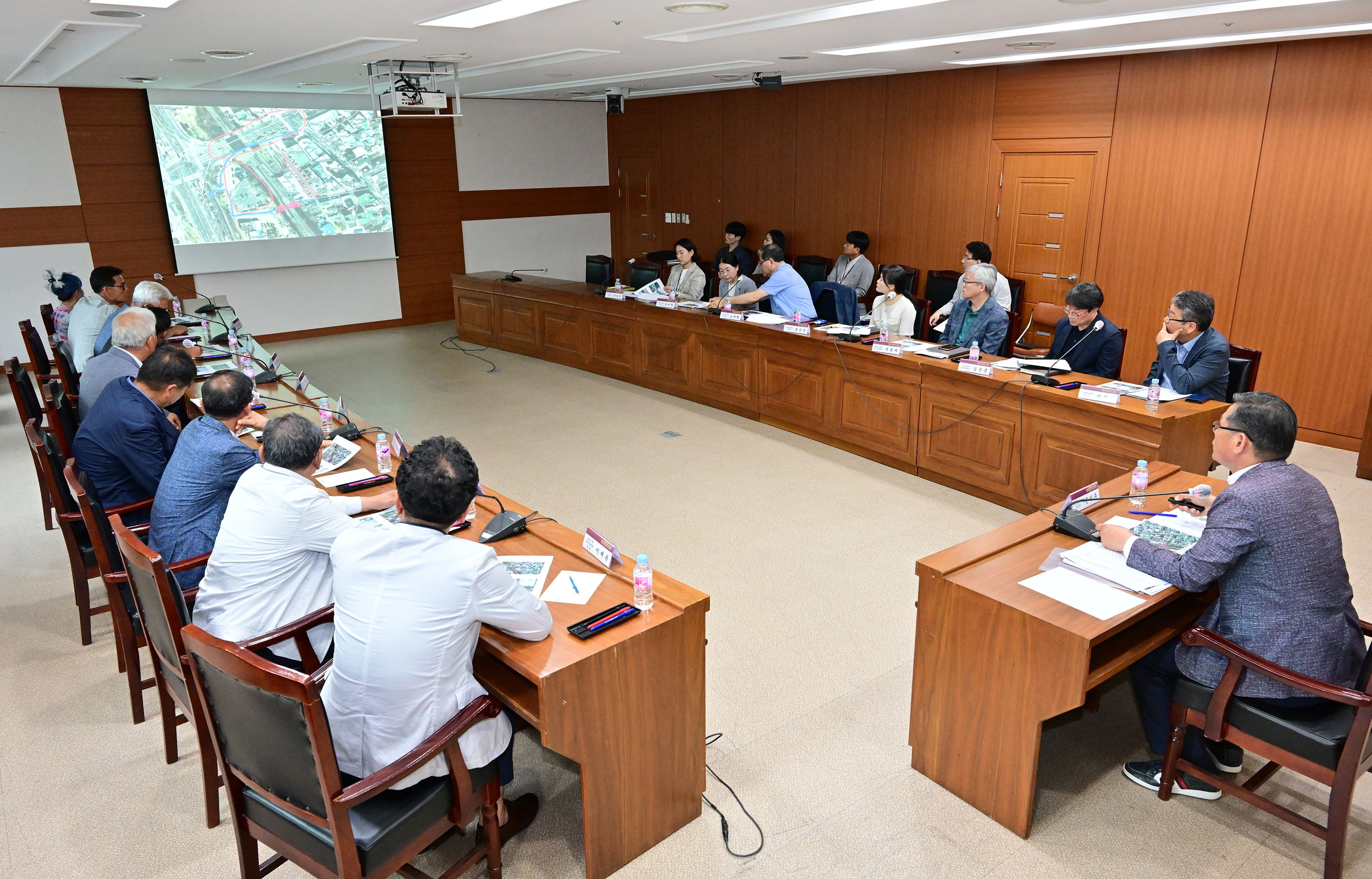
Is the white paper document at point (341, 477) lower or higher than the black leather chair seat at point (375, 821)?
higher

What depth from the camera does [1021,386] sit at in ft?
15.0

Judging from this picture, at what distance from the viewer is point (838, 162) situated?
28.2 feet

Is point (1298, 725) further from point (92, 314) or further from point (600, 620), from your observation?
point (92, 314)

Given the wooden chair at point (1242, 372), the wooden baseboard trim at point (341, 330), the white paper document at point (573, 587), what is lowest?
the wooden baseboard trim at point (341, 330)

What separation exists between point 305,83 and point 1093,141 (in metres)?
7.09

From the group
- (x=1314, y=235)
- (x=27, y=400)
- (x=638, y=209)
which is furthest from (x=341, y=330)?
(x=1314, y=235)

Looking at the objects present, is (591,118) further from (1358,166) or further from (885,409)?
(1358,166)

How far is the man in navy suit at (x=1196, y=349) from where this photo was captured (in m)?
4.21

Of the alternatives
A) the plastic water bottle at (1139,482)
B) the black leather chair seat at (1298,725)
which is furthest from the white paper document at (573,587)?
the plastic water bottle at (1139,482)

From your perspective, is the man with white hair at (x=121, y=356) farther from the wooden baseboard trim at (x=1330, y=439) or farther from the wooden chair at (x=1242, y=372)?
the wooden baseboard trim at (x=1330, y=439)

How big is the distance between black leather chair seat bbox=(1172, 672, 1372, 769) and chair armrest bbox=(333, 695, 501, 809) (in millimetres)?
1951

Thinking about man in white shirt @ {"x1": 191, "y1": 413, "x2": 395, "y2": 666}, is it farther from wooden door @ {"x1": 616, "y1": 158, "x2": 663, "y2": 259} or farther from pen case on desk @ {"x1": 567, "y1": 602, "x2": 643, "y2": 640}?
wooden door @ {"x1": 616, "y1": 158, "x2": 663, "y2": 259}

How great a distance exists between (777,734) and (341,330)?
8.64 m

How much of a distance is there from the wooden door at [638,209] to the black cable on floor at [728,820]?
8735 mm
